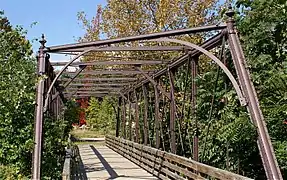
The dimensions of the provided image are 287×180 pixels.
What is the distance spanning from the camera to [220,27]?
5742mm

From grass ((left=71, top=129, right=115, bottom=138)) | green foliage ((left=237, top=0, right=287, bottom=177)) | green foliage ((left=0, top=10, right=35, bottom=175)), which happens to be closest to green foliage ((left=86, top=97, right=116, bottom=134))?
grass ((left=71, top=129, right=115, bottom=138))

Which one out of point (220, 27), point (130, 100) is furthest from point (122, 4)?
point (220, 27)

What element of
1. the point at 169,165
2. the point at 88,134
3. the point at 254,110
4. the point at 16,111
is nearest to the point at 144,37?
the point at 254,110

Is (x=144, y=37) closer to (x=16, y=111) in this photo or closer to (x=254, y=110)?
(x=254, y=110)

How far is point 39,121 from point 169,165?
3635 mm

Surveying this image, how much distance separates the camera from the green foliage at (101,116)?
2991 centimetres

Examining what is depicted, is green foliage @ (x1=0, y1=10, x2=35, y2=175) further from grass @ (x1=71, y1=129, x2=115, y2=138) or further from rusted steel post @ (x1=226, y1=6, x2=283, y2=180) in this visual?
grass @ (x1=71, y1=129, x2=115, y2=138)

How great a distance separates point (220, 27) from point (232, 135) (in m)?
1.80

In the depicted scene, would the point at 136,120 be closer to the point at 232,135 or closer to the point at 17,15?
the point at 17,15

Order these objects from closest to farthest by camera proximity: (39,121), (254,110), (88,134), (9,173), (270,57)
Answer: (254,110), (39,121), (270,57), (9,173), (88,134)

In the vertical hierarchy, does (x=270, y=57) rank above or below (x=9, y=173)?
above

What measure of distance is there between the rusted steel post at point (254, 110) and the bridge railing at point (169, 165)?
1.01 ft

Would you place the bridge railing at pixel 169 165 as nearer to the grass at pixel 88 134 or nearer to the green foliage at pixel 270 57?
the green foliage at pixel 270 57

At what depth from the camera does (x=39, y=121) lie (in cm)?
626
